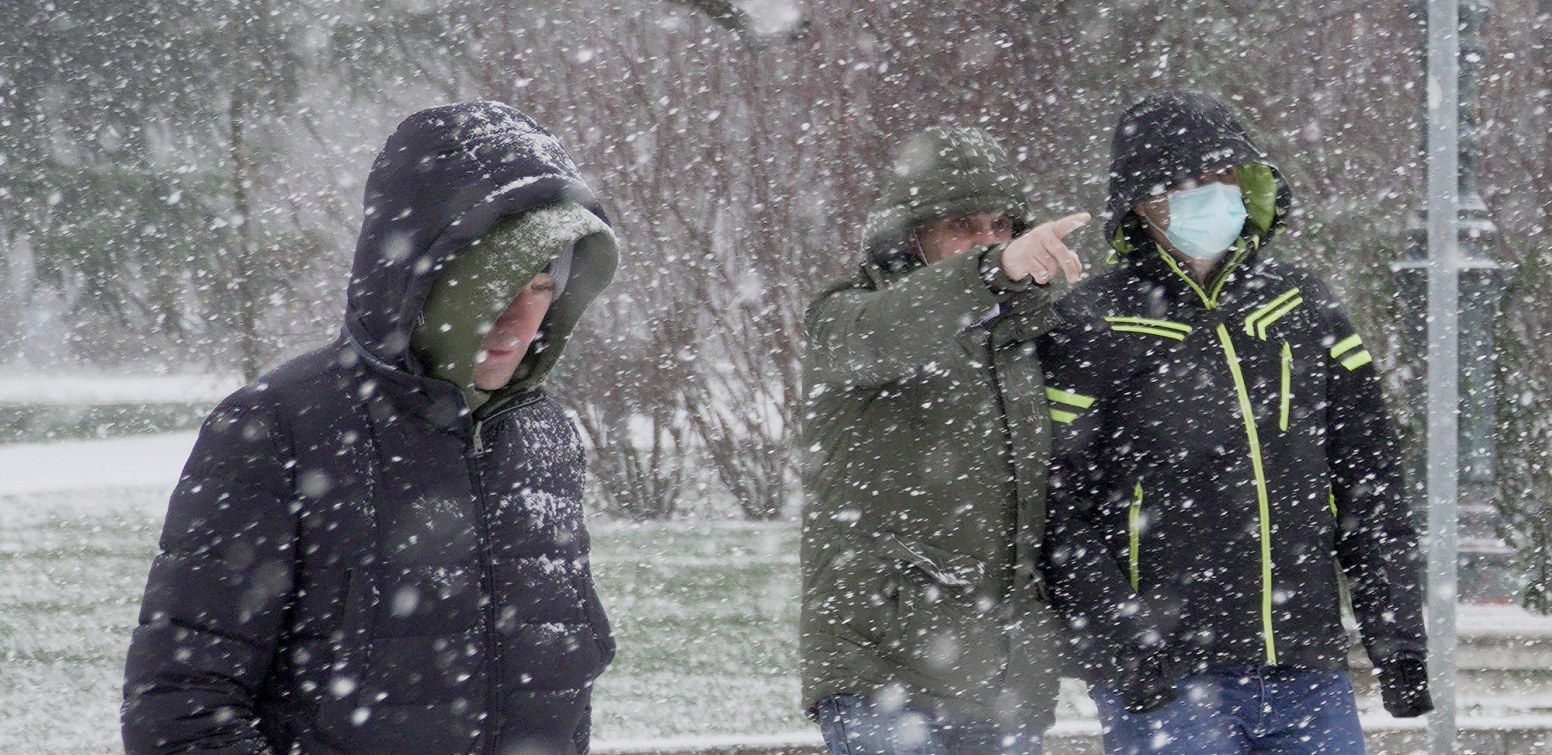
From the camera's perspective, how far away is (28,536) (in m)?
11.8

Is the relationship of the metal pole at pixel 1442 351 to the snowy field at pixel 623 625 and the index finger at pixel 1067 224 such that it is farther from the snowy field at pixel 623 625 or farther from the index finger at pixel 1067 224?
the index finger at pixel 1067 224

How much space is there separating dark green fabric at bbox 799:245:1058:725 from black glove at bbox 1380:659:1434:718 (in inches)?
27.3

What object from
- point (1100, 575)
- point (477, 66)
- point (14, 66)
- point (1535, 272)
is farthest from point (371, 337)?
point (14, 66)

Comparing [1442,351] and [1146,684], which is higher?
[1442,351]

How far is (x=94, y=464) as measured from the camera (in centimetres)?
1819

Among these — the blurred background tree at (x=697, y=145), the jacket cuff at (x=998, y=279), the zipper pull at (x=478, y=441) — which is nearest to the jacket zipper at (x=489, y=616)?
the zipper pull at (x=478, y=441)

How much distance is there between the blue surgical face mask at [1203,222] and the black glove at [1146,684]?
0.80m

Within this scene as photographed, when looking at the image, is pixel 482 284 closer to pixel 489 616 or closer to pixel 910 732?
pixel 489 616

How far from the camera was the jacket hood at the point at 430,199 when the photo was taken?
74.3 inches

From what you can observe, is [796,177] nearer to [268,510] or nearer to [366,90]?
[366,90]

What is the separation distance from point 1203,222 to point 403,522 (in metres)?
1.75

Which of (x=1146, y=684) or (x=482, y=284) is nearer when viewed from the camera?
(x=482, y=284)

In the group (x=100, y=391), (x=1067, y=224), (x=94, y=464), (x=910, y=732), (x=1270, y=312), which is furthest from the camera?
(x=100, y=391)

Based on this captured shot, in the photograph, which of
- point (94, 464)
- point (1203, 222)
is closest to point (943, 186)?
point (1203, 222)
